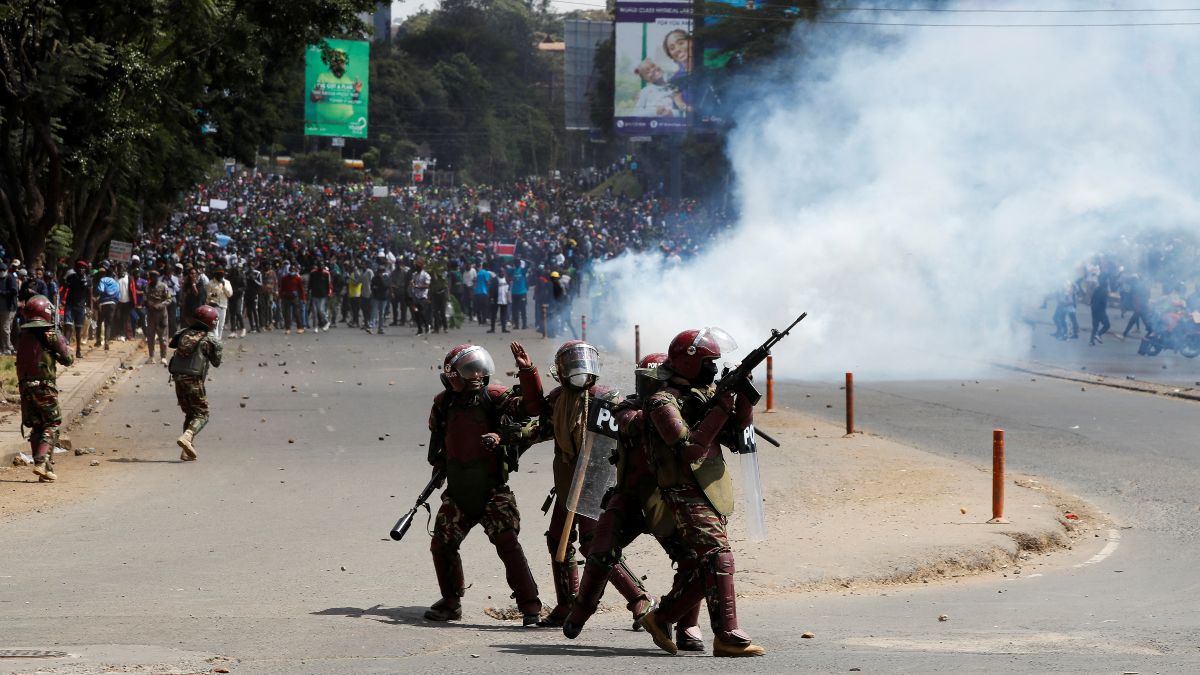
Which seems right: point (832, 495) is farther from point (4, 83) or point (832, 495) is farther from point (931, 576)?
point (4, 83)

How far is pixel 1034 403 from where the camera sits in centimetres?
2000

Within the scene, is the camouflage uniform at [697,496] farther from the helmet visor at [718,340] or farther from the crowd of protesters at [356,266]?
the crowd of protesters at [356,266]

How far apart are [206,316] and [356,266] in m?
24.7

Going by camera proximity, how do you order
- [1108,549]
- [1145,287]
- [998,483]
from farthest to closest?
1. [1145,287]
2. [998,483]
3. [1108,549]

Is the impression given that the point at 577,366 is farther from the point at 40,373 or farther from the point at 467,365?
the point at 40,373

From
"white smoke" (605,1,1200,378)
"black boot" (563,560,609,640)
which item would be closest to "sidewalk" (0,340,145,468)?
"black boot" (563,560,609,640)

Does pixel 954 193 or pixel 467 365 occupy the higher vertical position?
pixel 954 193

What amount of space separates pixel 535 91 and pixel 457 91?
12.8 meters

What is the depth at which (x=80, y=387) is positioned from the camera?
20.5 meters

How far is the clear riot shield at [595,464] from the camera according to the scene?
23.8 ft

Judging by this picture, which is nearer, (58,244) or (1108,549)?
(1108,549)

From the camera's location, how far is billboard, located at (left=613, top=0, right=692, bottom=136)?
1740 inches

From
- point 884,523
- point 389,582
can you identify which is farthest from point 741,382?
point 884,523

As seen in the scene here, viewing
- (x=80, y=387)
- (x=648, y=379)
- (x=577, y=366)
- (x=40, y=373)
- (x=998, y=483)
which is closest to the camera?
(x=648, y=379)
